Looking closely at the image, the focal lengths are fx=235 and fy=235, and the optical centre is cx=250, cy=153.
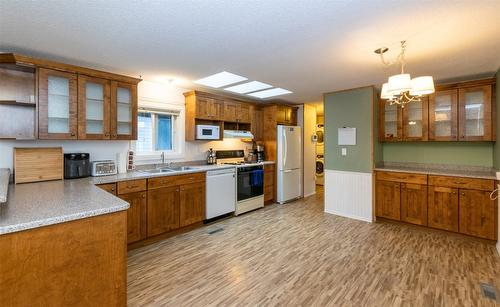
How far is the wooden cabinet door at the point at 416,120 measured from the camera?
12.9 ft

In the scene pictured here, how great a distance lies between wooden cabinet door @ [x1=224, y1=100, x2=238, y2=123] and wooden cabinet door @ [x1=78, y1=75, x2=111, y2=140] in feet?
6.76

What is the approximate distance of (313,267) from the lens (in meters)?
2.58

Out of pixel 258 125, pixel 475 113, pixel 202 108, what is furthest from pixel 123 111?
pixel 475 113

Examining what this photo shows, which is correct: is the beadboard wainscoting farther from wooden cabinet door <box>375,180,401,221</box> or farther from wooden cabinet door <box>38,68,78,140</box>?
wooden cabinet door <box>38,68,78,140</box>

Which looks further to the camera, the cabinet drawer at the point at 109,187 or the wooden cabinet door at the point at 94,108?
the wooden cabinet door at the point at 94,108

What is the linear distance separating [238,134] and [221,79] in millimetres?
1413

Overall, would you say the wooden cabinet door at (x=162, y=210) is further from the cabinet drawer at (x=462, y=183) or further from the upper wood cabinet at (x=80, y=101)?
the cabinet drawer at (x=462, y=183)

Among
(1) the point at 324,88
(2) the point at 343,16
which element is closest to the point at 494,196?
(1) the point at 324,88

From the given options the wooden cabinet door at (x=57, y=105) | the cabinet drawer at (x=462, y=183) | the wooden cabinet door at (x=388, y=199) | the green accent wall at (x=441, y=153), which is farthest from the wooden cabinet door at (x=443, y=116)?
the wooden cabinet door at (x=57, y=105)

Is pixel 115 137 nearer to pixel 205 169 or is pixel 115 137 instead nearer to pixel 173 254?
pixel 205 169

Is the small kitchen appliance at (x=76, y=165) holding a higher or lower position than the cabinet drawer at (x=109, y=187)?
higher

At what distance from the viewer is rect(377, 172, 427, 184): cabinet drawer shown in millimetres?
3680

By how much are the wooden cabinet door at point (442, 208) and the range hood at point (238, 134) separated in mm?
3267

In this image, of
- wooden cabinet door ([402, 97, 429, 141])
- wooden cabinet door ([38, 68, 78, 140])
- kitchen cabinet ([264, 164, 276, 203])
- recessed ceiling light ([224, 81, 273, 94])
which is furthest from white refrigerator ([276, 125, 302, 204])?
wooden cabinet door ([38, 68, 78, 140])
